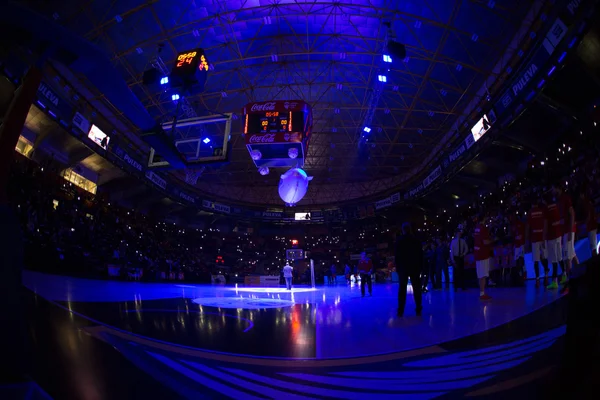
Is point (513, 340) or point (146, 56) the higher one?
point (146, 56)

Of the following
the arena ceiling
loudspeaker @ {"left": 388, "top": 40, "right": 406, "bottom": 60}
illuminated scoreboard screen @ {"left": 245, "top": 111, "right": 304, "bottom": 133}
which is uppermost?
the arena ceiling

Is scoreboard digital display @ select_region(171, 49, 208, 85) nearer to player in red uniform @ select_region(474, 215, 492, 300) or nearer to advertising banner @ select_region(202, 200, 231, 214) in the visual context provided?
player in red uniform @ select_region(474, 215, 492, 300)

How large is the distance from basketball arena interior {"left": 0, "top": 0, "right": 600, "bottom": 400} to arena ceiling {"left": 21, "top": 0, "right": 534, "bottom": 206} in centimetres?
16

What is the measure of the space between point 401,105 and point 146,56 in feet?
55.8

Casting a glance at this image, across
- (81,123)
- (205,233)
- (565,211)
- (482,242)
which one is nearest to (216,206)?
(205,233)

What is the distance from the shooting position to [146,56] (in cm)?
1814

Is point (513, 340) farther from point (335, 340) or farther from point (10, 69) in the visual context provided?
point (10, 69)

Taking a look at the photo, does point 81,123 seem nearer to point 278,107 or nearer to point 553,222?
point 278,107

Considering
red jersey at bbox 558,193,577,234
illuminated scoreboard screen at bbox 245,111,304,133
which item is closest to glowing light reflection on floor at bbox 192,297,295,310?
red jersey at bbox 558,193,577,234

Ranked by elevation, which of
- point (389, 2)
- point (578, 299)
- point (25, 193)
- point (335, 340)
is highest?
point (389, 2)

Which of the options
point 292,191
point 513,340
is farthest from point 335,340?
point 292,191

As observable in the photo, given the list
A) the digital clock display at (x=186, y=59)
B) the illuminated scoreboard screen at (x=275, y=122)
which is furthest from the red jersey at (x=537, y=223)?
the digital clock display at (x=186, y=59)

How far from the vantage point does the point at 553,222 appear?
6.84 metres

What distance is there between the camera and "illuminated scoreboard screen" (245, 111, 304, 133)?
1235 centimetres
